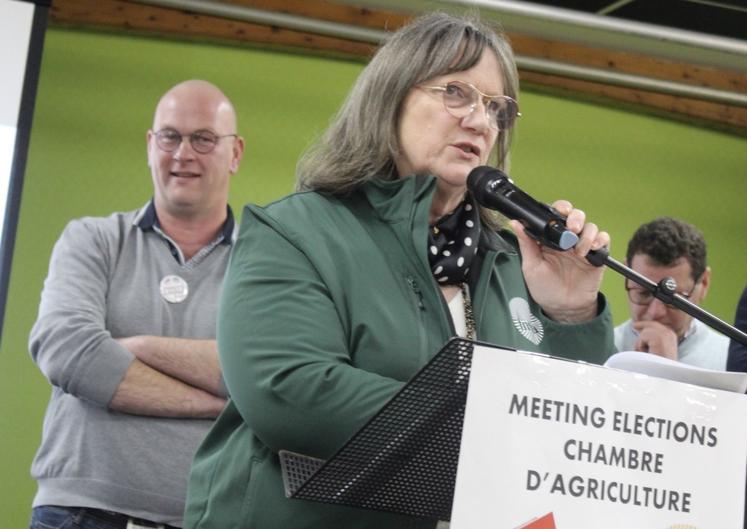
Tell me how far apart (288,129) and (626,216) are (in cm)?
170

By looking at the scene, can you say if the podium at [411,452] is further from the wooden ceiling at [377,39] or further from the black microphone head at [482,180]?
the wooden ceiling at [377,39]

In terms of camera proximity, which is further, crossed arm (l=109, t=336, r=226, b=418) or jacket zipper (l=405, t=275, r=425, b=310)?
crossed arm (l=109, t=336, r=226, b=418)

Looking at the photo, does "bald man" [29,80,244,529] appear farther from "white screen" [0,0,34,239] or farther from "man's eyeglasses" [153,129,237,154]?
"white screen" [0,0,34,239]

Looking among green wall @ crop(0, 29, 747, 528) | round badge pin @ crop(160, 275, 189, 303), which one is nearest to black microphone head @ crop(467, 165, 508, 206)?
round badge pin @ crop(160, 275, 189, 303)

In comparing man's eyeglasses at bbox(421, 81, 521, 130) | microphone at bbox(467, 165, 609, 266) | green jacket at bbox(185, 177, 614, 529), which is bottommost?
green jacket at bbox(185, 177, 614, 529)

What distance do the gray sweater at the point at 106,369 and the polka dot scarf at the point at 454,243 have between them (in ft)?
4.30

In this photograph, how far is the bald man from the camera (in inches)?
128

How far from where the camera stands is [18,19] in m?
4.12

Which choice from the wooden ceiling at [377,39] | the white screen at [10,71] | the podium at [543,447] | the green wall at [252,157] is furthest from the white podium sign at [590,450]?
the green wall at [252,157]

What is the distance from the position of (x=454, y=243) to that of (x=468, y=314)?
156 millimetres

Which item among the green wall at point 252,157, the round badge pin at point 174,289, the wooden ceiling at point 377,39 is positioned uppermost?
A: the wooden ceiling at point 377,39

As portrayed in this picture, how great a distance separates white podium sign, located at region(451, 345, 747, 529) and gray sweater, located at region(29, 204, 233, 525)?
1.91 meters

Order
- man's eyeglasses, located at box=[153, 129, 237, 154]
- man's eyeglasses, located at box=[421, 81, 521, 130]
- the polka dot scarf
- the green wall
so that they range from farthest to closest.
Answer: the green wall, man's eyeglasses, located at box=[153, 129, 237, 154], man's eyeglasses, located at box=[421, 81, 521, 130], the polka dot scarf

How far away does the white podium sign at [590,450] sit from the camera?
1.50 meters
